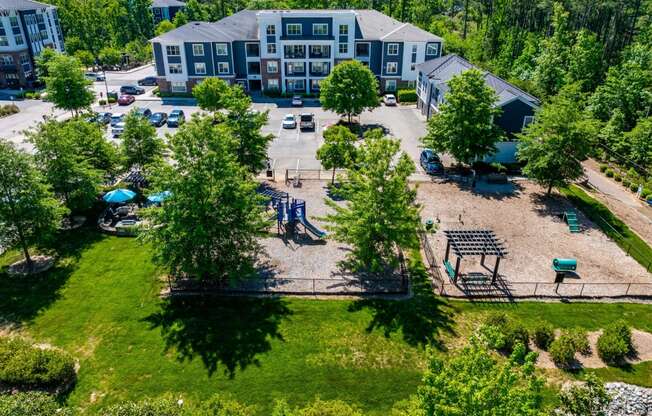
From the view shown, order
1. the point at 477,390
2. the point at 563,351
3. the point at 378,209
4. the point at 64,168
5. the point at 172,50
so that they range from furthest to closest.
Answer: the point at 172,50
the point at 64,168
the point at 378,209
the point at 563,351
the point at 477,390

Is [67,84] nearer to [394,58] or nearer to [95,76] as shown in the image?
[95,76]

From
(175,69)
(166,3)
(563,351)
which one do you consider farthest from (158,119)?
(166,3)

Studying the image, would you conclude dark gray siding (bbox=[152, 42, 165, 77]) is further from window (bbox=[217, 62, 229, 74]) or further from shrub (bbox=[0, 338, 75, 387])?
shrub (bbox=[0, 338, 75, 387])

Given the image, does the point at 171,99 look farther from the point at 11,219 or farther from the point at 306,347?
the point at 306,347

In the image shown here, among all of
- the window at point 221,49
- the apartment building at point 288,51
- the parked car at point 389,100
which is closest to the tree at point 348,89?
the parked car at point 389,100

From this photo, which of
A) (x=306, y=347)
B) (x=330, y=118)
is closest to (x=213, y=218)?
(x=306, y=347)

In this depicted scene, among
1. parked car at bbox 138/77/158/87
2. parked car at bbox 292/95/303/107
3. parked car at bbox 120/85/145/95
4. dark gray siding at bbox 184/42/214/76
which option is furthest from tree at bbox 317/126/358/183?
parked car at bbox 138/77/158/87

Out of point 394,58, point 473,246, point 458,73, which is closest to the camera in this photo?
point 473,246
